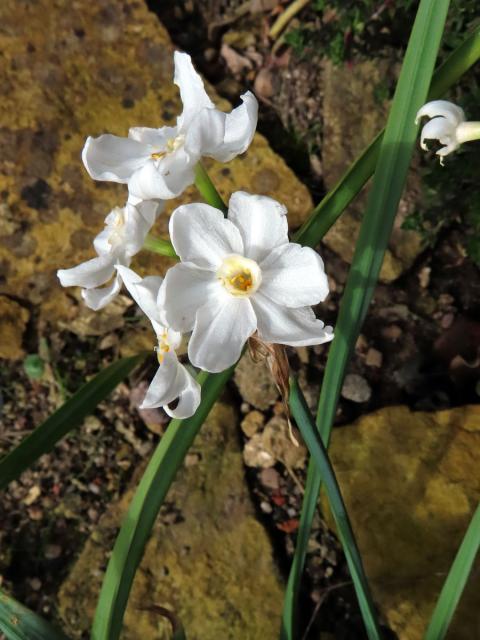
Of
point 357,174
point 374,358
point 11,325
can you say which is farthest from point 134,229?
point 11,325

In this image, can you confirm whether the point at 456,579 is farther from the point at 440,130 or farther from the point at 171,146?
the point at 171,146

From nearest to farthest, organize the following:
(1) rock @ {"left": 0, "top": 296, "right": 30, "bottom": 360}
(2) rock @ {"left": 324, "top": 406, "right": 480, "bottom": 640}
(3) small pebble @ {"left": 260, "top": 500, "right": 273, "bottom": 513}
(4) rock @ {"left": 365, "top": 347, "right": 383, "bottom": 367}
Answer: (2) rock @ {"left": 324, "top": 406, "right": 480, "bottom": 640} < (3) small pebble @ {"left": 260, "top": 500, "right": 273, "bottom": 513} < (4) rock @ {"left": 365, "top": 347, "right": 383, "bottom": 367} < (1) rock @ {"left": 0, "top": 296, "right": 30, "bottom": 360}

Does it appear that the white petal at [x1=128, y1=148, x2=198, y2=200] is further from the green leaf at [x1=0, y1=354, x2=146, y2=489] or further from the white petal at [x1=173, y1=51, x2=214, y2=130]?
the green leaf at [x1=0, y1=354, x2=146, y2=489]

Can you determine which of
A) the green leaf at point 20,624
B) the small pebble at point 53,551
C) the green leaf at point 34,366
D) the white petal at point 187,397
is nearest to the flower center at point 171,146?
the white petal at point 187,397

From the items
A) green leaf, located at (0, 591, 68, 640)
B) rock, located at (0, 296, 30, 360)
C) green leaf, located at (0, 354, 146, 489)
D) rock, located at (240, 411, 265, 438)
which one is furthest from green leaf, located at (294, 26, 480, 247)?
rock, located at (0, 296, 30, 360)

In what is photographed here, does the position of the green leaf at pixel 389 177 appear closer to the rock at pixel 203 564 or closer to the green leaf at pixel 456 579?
the green leaf at pixel 456 579

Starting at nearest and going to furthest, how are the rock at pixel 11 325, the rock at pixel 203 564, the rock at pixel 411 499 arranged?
the rock at pixel 411 499, the rock at pixel 203 564, the rock at pixel 11 325

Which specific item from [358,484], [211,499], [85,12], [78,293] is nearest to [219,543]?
[211,499]
